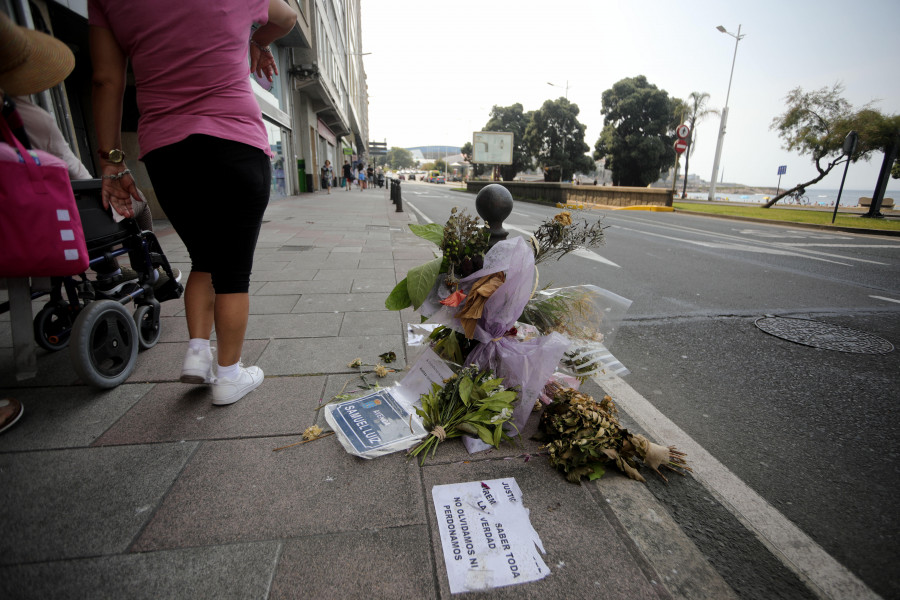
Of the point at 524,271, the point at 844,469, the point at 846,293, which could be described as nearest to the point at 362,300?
the point at 524,271

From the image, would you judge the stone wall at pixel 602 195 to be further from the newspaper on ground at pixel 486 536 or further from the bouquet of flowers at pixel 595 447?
the newspaper on ground at pixel 486 536

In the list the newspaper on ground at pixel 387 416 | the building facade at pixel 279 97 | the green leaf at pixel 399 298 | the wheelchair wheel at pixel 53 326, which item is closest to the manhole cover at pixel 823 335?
the newspaper on ground at pixel 387 416

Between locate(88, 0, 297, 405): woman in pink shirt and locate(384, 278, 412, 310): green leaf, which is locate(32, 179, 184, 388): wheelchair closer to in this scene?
locate(88, 0, 297, 405): woman in pink shirt

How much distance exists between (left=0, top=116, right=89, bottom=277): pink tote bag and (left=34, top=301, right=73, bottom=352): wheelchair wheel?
80 centimetres

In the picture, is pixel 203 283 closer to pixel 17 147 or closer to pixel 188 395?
pixel 188 395

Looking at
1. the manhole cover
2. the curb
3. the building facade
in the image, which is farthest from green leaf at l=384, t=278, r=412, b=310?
the curb

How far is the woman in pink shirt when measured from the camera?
1.69 m

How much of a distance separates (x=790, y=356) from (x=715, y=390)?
0.97 m

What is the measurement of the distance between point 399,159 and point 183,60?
597 feet

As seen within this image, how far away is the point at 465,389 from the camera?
1.85 meters

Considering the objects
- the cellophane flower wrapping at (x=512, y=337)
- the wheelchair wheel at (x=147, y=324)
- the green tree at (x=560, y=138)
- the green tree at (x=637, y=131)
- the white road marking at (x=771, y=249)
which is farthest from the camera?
the green tree at (x=560, y=138)

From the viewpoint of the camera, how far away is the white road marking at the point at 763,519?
127 cm

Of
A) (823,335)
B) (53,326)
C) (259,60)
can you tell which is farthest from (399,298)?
(823,335)

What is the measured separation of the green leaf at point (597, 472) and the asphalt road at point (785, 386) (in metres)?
0.21
